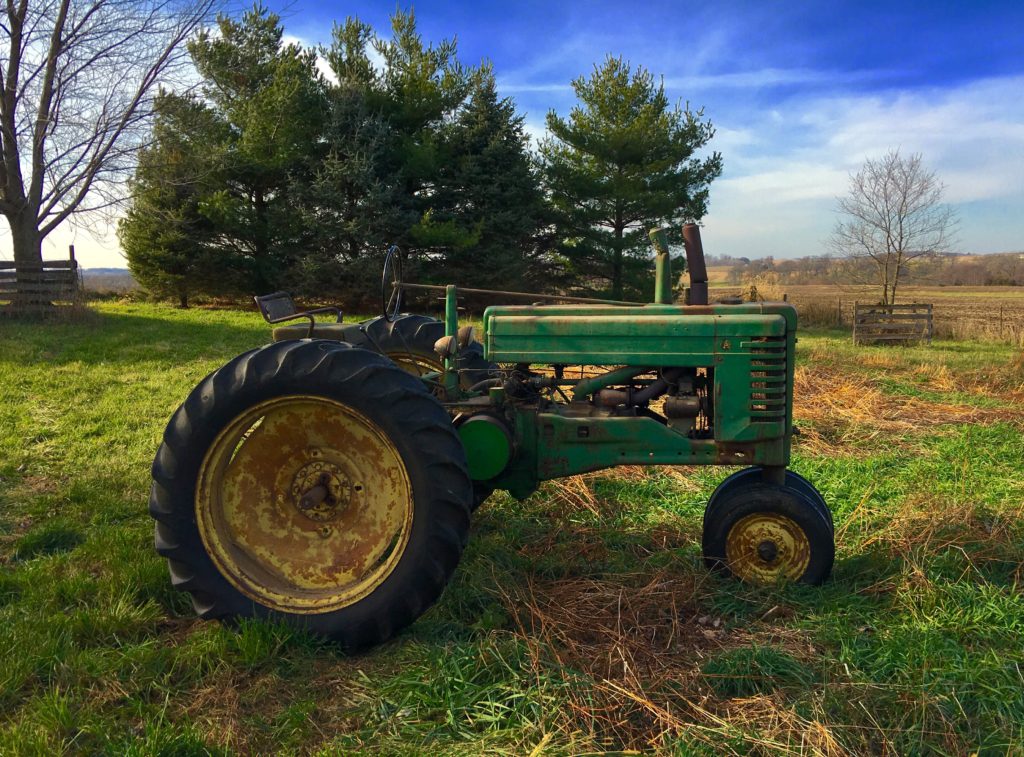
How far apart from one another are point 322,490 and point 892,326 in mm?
18727

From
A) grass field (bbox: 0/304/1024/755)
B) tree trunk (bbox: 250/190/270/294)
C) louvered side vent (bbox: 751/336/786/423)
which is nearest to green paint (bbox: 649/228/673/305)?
louvered side vent (bbox: 751/336/786/423)

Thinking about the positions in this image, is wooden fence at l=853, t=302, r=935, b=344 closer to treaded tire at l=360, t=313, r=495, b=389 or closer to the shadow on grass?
the shadow on grass

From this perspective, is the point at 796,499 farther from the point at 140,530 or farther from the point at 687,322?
the point at 140,530

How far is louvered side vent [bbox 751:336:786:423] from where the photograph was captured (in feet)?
10.3

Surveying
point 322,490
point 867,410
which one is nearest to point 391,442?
point 322,490

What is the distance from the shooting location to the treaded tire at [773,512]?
3.13 m

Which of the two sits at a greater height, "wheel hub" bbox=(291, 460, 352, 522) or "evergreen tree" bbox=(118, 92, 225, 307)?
"evergreen tree" bbox=(118, 92, 225, 307)

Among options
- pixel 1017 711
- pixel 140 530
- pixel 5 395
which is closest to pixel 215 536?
pixel 140 530

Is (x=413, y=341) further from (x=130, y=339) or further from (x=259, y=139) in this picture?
(x=259, y=139)

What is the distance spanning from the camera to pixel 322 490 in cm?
294

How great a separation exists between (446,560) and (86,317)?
49.3 ft

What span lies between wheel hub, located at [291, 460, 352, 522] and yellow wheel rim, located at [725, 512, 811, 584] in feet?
5.82

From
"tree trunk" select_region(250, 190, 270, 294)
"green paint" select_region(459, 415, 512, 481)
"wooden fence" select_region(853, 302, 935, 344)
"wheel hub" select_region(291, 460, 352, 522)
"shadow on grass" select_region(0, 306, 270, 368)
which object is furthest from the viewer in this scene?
"tree trunk" select_region(250, 190, 270, 294)

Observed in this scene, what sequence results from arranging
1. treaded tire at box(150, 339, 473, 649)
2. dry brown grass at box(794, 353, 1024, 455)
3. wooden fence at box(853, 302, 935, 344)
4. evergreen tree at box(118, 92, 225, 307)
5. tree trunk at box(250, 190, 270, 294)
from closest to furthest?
treaded tire at box(150, 339, 473, 649) < dry brown grass at box(794, 353, 1024, 455) < wooden fence at box(853, 302, 935, 344) < evergreen tree at box(118, 92, 225, 307) < tree trunk at box(250, 190, 270, 294)
